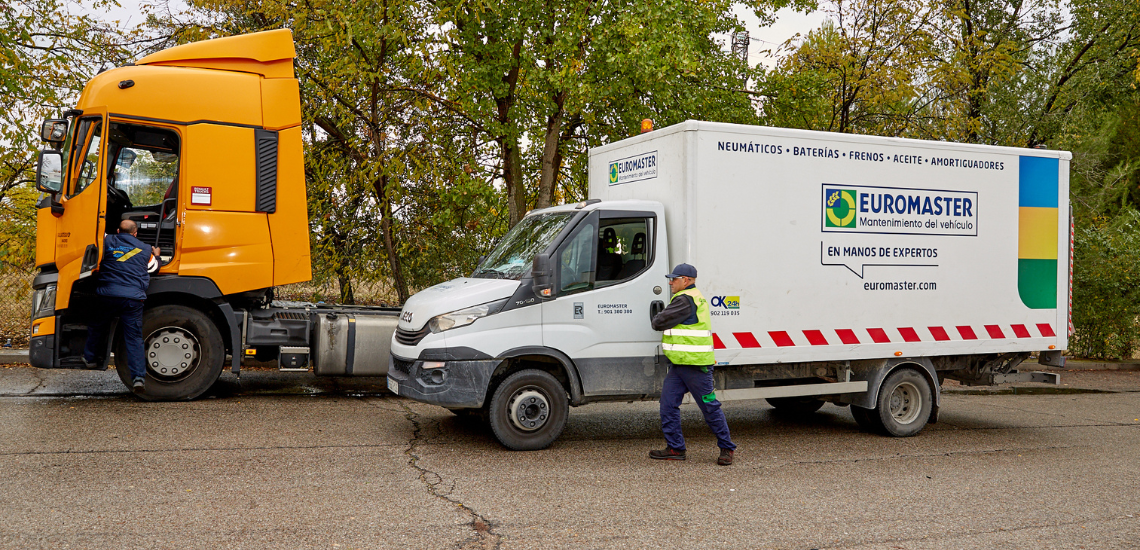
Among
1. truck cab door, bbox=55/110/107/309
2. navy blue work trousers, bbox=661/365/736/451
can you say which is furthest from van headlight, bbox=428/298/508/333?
truck cab door, bbox=55/110/107/309

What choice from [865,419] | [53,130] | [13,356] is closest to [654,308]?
[865,419]

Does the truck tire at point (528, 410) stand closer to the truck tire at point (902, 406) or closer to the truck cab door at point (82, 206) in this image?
the truck tire at point (902, 406)

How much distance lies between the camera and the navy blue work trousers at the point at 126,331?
27.1 feet

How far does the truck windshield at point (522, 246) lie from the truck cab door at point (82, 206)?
12.5 feet

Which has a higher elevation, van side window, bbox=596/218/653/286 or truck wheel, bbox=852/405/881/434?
van side window, bbox=596/218/653/286

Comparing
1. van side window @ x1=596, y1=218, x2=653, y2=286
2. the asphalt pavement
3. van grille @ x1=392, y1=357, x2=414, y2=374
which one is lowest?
the asphalt pavement

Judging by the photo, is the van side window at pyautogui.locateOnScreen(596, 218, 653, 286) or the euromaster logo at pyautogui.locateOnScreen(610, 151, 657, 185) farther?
the euromaster logo at pyautogui.locateOnScreen(610, 151, 657, 185)

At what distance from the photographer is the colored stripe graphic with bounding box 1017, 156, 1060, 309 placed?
28.1 feet

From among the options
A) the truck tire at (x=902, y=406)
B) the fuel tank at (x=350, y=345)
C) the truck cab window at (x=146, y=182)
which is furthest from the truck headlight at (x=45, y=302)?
the truck tire at (x=902, y=406)

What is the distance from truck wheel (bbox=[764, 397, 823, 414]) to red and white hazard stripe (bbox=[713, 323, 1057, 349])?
59.7 inches

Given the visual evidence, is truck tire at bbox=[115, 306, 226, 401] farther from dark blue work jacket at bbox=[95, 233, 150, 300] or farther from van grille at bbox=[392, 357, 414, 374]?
van grille at bbox=[392, 357, 414, 374]

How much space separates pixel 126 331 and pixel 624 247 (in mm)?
4958

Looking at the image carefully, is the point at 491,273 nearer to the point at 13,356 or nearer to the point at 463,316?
the point at 463,316

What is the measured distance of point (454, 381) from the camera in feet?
22.4
